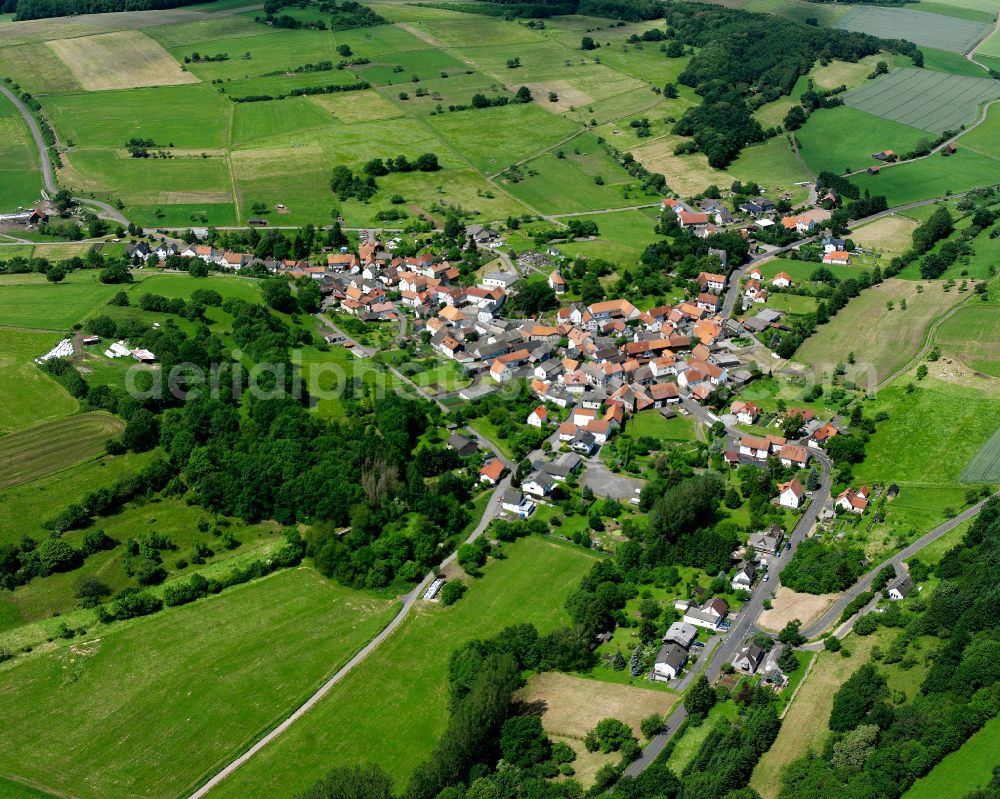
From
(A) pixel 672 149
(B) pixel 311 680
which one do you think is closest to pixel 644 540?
(B) pixel 311 680

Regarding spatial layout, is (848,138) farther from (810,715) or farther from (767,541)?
(810,715)

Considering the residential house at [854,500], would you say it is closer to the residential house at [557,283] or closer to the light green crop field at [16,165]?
the residential house at [557,283]

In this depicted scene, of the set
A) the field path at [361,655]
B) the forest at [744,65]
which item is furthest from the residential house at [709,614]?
the forest at [744,65]

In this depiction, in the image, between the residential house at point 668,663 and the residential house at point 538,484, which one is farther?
the residential house at point 538,484

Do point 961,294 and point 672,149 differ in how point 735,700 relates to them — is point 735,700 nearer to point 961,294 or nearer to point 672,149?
point 961,294

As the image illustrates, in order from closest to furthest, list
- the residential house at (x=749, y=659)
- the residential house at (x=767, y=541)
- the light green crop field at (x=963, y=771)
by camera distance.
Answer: the light green crop field at (x=963, y=771) < the residential house at (x=749, y=659) < the residential house at (x=767, y=541)
